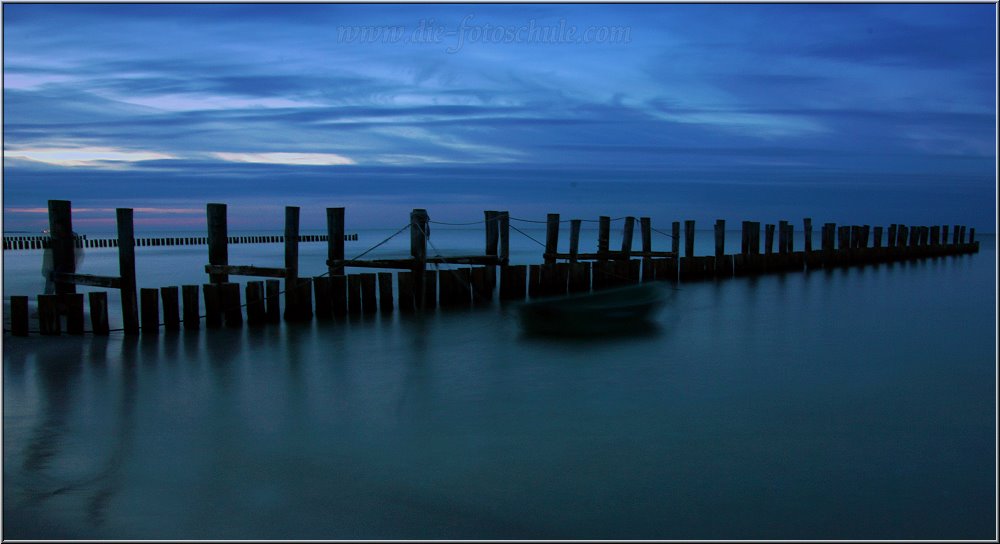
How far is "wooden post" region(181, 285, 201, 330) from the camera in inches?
443

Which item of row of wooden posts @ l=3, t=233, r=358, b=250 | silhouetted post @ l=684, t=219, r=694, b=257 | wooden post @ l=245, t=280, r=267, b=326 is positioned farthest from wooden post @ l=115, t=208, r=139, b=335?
row of wooden posts @ l=3, t=233, r=358, b=250

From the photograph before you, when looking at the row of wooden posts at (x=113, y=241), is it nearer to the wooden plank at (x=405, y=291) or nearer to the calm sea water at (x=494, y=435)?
the wooden plank at (x=405, y=291)

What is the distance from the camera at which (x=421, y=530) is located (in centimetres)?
471

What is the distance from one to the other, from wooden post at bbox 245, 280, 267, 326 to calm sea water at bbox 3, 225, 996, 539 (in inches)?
15.8

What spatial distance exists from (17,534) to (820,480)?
5024 mm

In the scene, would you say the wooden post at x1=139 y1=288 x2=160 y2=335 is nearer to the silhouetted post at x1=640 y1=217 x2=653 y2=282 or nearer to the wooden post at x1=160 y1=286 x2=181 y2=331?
the wooden post at x1=160 y1=286 x2=181 y2=331

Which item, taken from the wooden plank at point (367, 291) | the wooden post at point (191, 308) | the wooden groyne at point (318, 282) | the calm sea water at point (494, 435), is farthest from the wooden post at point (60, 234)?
the wooden plank at point (367, 291)

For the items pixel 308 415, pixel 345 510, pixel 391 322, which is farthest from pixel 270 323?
pixel 345 510

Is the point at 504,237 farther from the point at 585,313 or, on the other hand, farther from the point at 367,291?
the point at 585,313

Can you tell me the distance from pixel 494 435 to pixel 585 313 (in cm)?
481

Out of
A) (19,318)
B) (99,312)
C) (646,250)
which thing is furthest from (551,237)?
(19,318)

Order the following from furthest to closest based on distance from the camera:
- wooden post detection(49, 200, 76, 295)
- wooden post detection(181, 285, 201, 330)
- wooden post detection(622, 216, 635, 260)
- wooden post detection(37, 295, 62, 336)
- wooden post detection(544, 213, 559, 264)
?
wooden post detection(622, 216, 635, 260)
wooden post detection(544, 213, 559, 264)
wooden post detection(181, 285, 201, 330)
wooden post detection(49, 200, 76, 295)
wooden post detection(37, 295, 62, 336)

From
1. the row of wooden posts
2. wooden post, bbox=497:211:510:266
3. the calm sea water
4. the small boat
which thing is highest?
wooden post, bbox=497:211:510:266

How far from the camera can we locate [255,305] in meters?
11.8
